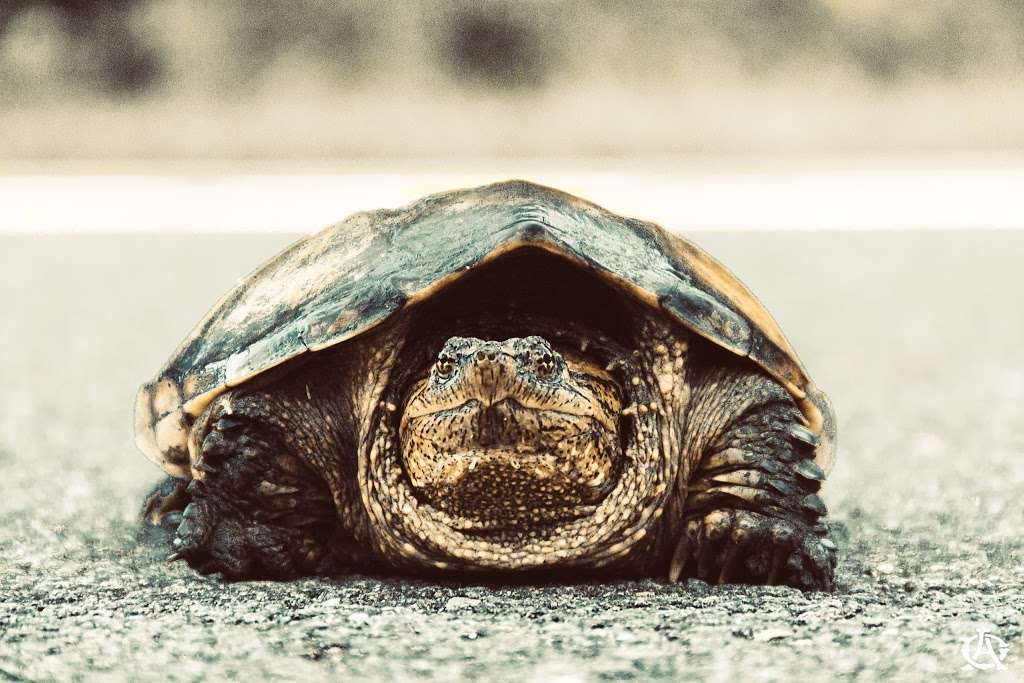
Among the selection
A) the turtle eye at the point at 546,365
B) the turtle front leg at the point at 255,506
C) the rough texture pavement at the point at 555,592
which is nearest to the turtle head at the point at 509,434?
the turtle eye at the point at 546,365

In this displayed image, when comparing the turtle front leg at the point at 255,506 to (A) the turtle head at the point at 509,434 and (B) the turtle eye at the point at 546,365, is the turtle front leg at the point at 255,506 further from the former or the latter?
(B) the turtle eye at the point at 546,365

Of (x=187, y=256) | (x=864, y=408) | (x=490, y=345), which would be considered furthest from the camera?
(x=187, y=256)

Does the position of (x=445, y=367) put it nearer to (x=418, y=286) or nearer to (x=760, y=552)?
(x=418, y=286)

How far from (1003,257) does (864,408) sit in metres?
4.00

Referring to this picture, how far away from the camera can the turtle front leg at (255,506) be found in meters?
2.37

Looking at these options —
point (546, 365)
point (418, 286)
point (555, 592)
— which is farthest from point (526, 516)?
point (418, 286)

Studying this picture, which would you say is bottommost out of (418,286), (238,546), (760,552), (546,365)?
(238,546)

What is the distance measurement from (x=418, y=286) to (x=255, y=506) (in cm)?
48

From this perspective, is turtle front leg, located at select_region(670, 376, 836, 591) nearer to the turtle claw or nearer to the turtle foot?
the turtle claw

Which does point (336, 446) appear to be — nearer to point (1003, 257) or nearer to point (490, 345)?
point (490, 345)

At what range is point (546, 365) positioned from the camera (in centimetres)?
206

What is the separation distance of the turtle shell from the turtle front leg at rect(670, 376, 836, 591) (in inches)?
3.7

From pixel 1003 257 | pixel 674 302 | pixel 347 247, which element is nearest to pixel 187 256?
pixel 1003 257

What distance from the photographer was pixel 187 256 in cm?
870
